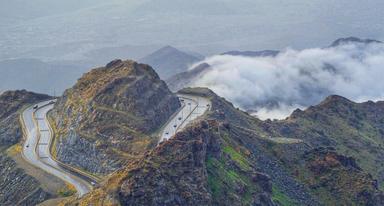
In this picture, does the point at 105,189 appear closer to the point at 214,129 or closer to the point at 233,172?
the point at 233,172

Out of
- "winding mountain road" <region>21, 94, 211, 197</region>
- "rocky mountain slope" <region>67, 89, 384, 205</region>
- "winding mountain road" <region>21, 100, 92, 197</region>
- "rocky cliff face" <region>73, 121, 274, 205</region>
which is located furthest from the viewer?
"winding mountain road" <region>21, 94, 211, 197</region>

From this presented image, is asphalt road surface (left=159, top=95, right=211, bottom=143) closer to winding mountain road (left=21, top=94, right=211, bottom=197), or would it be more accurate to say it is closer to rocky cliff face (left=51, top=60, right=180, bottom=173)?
winding mountain road (left=21, top=94, right=211, bottom=197)

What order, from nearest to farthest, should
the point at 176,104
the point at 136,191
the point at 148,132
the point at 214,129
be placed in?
the point at 136,191 < the point at 214,129 < the point at 148,132 < the point at 176,104

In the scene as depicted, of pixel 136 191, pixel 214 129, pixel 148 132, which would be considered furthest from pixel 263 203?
pixel 148 132

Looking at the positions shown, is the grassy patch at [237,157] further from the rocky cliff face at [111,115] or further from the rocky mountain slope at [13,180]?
the rocky mountain slope at [13,180]

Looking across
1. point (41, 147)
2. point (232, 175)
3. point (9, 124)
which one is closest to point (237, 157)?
point (232, 175)

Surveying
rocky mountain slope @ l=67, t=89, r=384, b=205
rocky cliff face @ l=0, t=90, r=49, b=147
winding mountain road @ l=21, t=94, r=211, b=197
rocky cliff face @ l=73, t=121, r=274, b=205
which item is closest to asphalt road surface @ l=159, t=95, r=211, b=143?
winding mountain road @ l=21, t=94, r=211, b=197
